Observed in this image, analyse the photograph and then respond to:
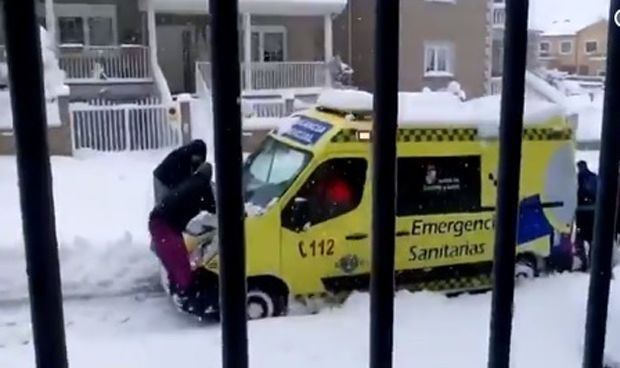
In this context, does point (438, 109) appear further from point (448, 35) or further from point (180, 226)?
point (448, 35)

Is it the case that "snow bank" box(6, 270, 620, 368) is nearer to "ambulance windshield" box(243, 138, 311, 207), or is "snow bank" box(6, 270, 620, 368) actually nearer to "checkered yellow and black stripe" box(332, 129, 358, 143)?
"ambulance windshield" box(243, 138, 311, 207)

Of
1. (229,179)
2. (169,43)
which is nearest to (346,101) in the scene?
(229,179)

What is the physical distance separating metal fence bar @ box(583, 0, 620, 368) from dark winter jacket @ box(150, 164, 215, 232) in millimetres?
4583

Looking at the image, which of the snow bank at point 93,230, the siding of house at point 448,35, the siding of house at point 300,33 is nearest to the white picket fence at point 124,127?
the snow bank at point 93,230

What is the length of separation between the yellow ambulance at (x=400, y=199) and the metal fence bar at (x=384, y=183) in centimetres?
432

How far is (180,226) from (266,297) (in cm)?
79

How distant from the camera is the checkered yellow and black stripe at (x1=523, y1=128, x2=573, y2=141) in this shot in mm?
5887

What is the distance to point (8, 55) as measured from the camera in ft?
1.73

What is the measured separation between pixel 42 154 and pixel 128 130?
40.6ft

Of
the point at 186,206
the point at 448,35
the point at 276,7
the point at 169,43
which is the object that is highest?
the point at 276,7

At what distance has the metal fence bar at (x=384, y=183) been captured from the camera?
2.05 ft

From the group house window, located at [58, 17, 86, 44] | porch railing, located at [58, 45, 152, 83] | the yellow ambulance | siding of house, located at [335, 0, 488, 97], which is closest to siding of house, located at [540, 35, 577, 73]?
siding of house, located at [335, 0, 488, 97]

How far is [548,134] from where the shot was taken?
5.96m

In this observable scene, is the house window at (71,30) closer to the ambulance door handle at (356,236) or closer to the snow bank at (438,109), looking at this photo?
the snow bank at (438,109)
